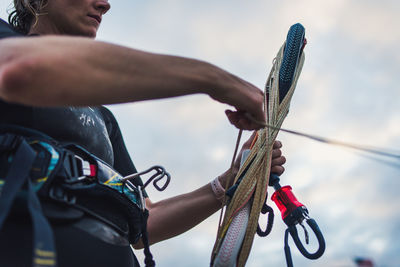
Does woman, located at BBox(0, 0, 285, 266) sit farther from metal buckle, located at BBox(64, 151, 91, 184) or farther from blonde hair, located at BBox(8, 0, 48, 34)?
blonde hair, located at BBox(8, 0, 48, 34)

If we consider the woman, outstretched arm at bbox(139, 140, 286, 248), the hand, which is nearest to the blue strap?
the woman

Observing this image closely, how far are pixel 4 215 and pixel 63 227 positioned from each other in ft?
1.15

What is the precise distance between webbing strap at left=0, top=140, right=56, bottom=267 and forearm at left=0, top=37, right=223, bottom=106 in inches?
9.6

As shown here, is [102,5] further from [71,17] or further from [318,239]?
[318,239]

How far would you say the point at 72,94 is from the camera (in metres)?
1.44

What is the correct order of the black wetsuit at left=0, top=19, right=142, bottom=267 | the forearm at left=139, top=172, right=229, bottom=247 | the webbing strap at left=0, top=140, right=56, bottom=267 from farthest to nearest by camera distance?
the forearm at left=139, top=172, right=229, bottom=247 < the black wetsuit at left=0, top=19, right=142, bottom=267 < the webbing strap at left=0, top=140, right=56, bottom=267

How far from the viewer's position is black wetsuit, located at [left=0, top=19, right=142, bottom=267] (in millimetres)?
1672

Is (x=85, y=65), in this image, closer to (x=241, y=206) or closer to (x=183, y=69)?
(x=183, y=69)

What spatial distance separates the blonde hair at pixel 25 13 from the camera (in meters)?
2.81

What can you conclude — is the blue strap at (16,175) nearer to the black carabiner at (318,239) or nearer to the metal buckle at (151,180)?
the metal buckle at (151,180)

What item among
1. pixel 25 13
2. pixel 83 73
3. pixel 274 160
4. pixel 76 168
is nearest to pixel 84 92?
pixel 83 73

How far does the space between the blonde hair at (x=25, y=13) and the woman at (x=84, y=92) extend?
0.76 m

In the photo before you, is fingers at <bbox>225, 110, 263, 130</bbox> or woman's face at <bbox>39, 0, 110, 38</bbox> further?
woman's face at <bbox>39, 0, 110, 38</bbox>

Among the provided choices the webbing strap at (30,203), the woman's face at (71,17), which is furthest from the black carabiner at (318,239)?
the woman's face at (71,17)
